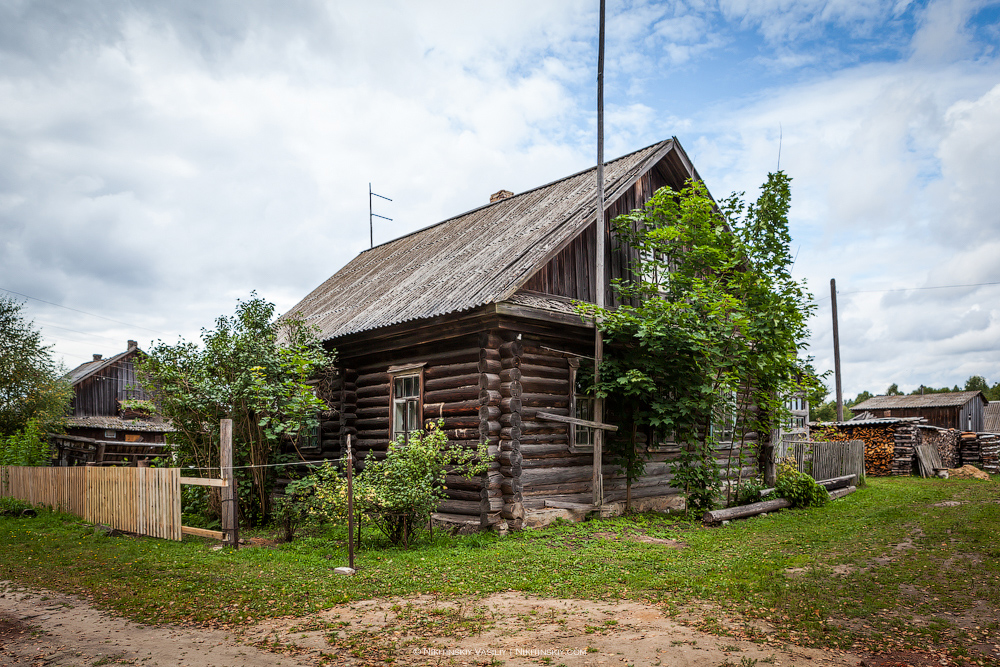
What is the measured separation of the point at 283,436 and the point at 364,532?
10.4 feet

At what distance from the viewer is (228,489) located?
10.4 meters

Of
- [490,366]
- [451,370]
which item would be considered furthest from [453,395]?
[490,366]

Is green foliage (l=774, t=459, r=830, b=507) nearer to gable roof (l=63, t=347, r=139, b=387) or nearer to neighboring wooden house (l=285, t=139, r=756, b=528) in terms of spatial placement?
neighboring wooden house (l=285, t=139, r=756, b=528)

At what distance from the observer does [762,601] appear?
6.99 m

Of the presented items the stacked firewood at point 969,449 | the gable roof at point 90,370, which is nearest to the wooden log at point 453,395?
the gable roof at point 90,370

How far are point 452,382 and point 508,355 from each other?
132 cm

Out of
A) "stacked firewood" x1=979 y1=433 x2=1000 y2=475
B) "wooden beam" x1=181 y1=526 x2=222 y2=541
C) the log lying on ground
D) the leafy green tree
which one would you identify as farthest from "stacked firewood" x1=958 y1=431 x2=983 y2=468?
"wooden beam" x1=181 y1=526 x2=222 y2=541

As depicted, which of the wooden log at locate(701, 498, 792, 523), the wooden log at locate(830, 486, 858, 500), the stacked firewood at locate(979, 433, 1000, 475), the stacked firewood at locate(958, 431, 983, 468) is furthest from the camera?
the stacked firewood at locate(958, 431, 983, 468)

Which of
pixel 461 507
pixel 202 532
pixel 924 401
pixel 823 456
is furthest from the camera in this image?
pixel 924 401

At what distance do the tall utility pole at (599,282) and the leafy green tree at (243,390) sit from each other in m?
5.27

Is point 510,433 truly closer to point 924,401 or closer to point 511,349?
point 511,349

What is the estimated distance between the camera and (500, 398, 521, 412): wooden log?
38.0ft

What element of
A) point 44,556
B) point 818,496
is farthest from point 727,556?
point 44,556

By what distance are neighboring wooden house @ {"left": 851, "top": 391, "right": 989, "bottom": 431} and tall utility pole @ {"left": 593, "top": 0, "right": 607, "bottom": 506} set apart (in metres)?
40.1
